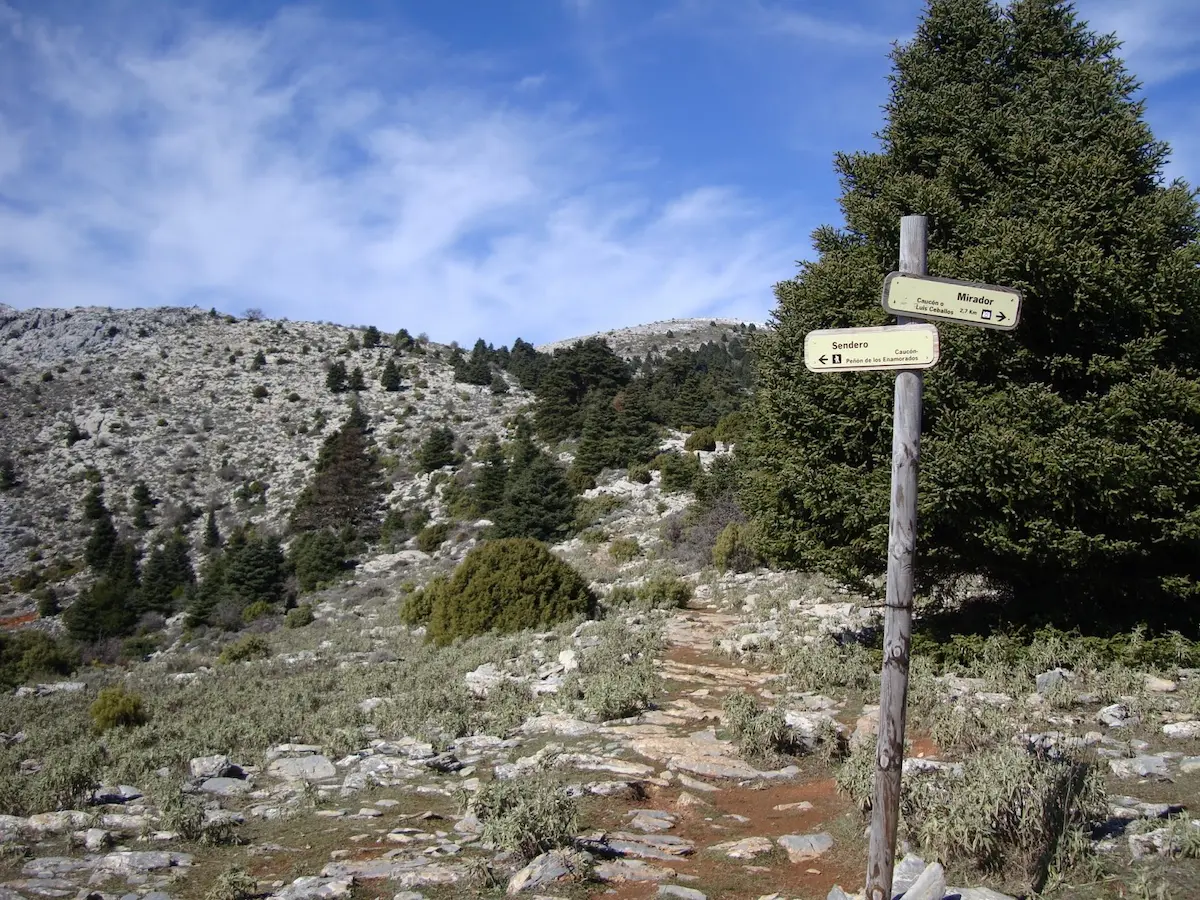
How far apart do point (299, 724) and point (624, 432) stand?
32.4m

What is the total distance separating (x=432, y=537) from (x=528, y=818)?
31883 millimetres

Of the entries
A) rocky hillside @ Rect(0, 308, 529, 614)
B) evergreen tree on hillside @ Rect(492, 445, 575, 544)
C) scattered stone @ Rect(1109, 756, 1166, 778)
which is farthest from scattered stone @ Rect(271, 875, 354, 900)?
rocky hillside @ Rect(0, 308, 529, 614)

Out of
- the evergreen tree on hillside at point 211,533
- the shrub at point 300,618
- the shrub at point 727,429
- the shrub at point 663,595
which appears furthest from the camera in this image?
the evergreen tree on hillside at point 211,533

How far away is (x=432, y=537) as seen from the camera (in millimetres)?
36375

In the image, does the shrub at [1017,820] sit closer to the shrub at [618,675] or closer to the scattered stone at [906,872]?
the scattered stone at [906,872]

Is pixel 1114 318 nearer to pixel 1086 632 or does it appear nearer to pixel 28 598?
pixel 1086 632

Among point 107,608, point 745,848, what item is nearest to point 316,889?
point 745,848

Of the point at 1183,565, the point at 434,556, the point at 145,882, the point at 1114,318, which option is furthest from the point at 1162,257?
the point at 434,556

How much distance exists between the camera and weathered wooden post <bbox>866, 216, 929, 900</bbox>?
3.87m

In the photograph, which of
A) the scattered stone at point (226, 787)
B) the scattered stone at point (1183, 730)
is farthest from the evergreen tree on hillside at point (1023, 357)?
the scattered stone at point (226, 787)

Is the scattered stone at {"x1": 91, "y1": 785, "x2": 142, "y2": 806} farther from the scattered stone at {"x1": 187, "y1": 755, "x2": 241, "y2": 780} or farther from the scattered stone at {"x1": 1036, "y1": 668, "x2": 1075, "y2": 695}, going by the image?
the scattered stone at {"x1": 1036, "y1": 668, "x2": 1075, "y2": 695}

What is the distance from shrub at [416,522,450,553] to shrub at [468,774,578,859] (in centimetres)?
3102

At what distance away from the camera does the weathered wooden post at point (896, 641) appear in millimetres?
3865

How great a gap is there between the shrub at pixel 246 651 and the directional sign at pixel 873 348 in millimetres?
18130
